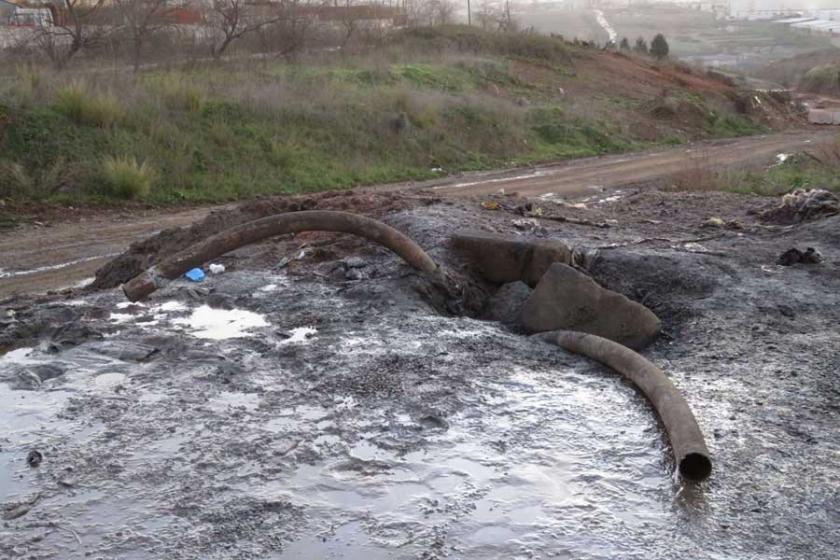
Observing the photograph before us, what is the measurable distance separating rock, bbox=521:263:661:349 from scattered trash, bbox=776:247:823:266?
2113 mm

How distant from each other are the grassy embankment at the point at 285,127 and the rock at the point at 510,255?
8.30 metres

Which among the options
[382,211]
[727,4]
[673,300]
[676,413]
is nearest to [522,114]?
[382,211]

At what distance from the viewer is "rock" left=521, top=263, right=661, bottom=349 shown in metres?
6.36

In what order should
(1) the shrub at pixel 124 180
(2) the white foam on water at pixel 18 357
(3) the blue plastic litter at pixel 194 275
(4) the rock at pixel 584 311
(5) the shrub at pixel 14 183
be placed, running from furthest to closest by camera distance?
(1) the shrub at pixel 124 180 < (5) the shrub at pixel 14 183 < (3) the blue plastic litter at pixel 194 275 < (4) the rock at pixel 584 311 < (2) the white foam on water at pixel 18 357

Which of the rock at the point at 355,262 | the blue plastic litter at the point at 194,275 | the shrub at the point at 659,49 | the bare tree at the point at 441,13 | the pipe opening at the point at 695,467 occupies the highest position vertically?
the bare tree at the point at 441,13

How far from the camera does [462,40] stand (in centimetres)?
3662

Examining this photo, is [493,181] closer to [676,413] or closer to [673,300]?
[673,300]

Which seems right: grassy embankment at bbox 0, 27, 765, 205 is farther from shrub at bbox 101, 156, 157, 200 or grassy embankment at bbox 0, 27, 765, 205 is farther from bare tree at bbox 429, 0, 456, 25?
bare tree at bbox 429, 0, 456, 25

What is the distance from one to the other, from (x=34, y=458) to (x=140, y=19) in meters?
22.9

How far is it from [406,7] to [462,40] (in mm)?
7522

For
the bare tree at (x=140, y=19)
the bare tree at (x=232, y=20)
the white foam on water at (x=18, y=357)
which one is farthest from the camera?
the bare tree at (x=232, y=20)

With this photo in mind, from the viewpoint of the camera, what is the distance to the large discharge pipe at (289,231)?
7047 mm

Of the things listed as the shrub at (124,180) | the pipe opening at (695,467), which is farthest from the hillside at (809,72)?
the pipe opening at (695,467)

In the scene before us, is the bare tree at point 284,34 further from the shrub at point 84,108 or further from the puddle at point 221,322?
the puddle at point 221,322
